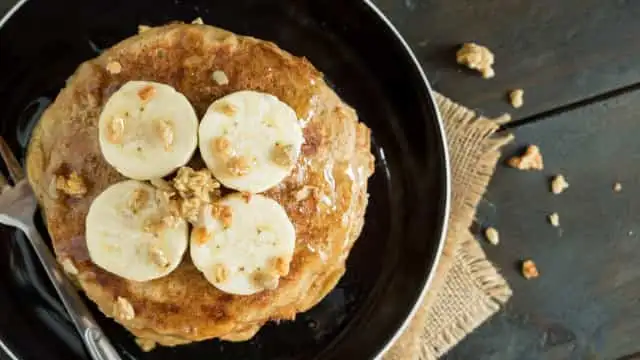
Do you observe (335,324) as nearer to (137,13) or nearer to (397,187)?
(397,187)

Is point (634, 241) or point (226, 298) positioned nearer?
point (226, 298)

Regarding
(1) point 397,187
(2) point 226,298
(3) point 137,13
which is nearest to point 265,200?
(2) point 226,298

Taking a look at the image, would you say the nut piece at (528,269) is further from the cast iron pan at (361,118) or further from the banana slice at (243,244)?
the banana slice at (243,244)

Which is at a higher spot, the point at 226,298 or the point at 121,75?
the point at 121,75

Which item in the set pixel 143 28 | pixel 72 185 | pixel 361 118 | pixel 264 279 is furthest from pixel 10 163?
pixel 361 118

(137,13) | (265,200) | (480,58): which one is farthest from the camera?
(480,58)

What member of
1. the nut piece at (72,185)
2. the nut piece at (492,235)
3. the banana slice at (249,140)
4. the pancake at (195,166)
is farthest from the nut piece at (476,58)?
the nut piece at (72,185)

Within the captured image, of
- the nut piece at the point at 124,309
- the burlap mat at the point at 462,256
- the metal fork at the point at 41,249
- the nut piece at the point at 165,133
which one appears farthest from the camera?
the burlap mat at the point at 462,256
